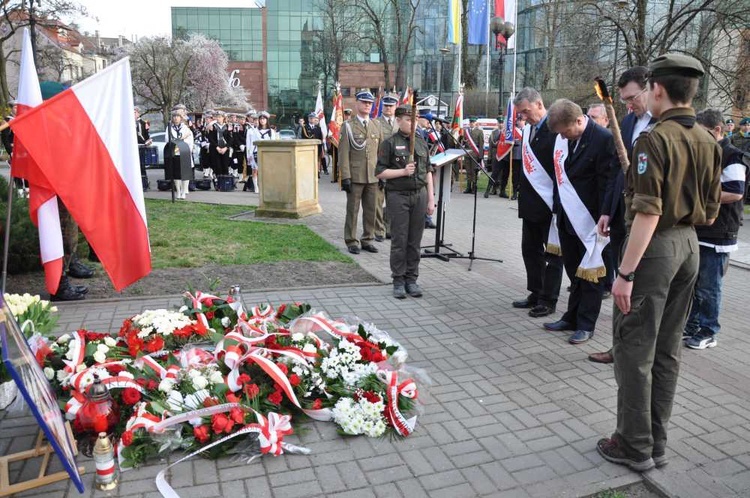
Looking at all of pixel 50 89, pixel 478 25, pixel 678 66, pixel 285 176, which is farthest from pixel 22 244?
pixel 478 25

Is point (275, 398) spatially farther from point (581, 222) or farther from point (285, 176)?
point (285, 176)

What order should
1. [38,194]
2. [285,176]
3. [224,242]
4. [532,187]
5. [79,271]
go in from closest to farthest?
1. [38,194]
2. [532,187]
3. [79,271]
4. [224,242]
5. [285,176]

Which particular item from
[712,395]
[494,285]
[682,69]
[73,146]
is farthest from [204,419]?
[494,285]

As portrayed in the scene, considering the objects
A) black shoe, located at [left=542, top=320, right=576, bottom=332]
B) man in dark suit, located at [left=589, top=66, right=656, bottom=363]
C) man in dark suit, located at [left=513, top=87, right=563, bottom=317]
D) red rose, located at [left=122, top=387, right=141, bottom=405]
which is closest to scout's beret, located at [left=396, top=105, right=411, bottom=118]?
man in dark suit, located at [left=513, top=87, right=563, bottom=317]

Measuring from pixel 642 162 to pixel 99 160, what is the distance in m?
3.42

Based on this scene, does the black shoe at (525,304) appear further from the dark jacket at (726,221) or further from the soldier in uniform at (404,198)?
the dark jacket at (726,221)

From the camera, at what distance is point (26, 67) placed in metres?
4.37

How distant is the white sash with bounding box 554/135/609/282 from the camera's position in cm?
538

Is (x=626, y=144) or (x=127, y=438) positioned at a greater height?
(x=626, y=144)

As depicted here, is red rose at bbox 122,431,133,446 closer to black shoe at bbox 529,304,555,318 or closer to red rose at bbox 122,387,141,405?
red rose at bbox 122,387,141,405

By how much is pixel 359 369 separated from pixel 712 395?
8.37 ft

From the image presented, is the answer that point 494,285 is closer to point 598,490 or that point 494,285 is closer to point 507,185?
point 598,490

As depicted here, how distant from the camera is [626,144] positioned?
5230 mm

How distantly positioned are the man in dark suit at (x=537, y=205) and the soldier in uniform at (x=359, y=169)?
3.25 meters
